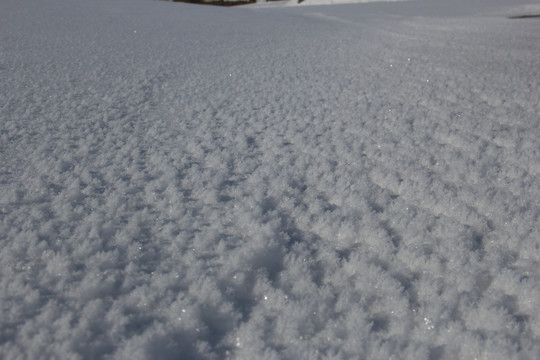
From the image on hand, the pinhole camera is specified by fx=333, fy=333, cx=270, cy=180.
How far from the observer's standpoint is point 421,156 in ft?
5.82

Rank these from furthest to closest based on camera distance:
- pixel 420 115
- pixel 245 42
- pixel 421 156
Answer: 1. pixel 245 42
2. pixel 420 115
3. pixel 421 156

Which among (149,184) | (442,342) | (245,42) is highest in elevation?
(245,42)

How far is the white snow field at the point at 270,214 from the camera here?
3.03 feet

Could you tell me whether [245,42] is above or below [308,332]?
above

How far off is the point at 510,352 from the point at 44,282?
1.34 metres

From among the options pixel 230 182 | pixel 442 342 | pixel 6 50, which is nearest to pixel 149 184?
pixel 230 182

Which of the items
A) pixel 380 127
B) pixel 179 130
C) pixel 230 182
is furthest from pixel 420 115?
pixel 179 130

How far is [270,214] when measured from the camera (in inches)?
54.2

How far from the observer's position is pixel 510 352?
86 centimetres

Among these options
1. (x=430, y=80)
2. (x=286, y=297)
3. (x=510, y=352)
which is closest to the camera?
(x=510, y=352)

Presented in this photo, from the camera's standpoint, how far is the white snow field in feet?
3.03

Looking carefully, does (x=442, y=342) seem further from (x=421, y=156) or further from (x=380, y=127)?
(x=380, y=127)

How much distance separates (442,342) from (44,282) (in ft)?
3.87

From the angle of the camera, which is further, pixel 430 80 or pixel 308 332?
pixel 430 80
